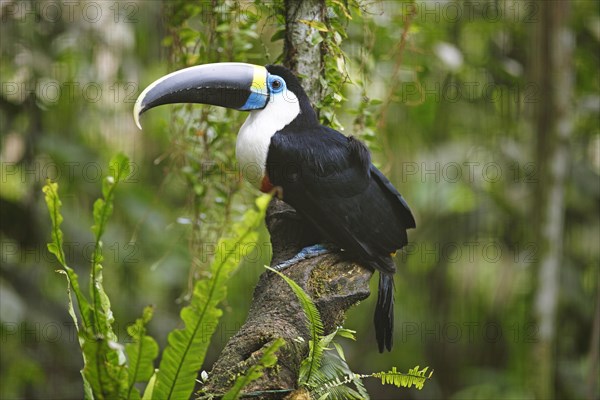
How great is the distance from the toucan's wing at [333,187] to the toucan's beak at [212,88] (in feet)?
0.56

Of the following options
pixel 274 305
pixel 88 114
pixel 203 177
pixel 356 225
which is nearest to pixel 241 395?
pixel 274 305

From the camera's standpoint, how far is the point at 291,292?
229cm

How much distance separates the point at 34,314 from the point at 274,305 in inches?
103

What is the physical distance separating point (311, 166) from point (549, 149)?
2075 millimetres

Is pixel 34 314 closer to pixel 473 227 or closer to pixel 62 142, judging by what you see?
pixel 62 142

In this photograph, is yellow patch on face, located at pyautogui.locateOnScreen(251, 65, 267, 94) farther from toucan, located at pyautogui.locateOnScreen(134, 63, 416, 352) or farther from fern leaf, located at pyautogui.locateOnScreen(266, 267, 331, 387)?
fern leaf, located at pyautogui.locateOnScreen(266, 267, 331, 387)

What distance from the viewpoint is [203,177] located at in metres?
3.13

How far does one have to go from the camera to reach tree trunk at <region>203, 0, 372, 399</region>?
1.98 m

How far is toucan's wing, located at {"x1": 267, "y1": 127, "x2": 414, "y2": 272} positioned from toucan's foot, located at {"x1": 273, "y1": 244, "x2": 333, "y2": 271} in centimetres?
4

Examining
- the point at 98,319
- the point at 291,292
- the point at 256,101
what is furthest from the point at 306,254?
the point at 98,319

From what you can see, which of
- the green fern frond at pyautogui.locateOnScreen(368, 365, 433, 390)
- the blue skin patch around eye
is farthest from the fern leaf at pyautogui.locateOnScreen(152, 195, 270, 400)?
the blue skin patch around eye

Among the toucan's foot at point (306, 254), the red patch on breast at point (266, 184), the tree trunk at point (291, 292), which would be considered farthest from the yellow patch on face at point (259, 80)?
the toucan's foot at point (306, 254)

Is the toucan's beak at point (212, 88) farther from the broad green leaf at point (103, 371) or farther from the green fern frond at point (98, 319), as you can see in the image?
the broad green leaf at point (103, 371)

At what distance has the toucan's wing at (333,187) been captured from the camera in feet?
8.27
